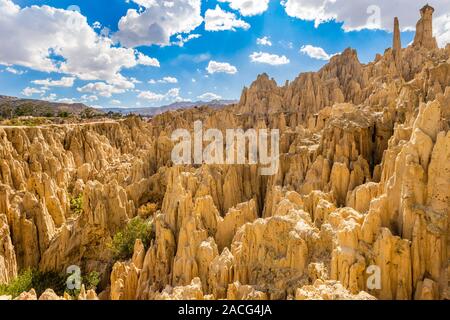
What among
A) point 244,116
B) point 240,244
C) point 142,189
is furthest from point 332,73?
point 240,244

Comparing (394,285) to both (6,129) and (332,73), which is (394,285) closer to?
(332,73)

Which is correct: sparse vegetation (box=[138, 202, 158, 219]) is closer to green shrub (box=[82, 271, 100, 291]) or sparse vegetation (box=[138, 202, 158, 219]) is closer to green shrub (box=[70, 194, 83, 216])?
green shrub (box=[82, 271, 100, 291])

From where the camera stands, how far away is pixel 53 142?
5053cm

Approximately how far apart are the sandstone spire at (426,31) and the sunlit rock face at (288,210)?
291mm

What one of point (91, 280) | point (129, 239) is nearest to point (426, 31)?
point (129, 239)

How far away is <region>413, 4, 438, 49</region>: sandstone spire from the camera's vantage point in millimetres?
47725

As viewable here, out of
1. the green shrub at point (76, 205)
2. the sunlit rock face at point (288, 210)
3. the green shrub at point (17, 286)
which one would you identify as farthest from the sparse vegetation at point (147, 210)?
the green shrub at point (17, 286)

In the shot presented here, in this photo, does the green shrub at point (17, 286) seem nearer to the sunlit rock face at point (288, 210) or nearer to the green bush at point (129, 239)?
the sunlit rock face at point (288, 210)

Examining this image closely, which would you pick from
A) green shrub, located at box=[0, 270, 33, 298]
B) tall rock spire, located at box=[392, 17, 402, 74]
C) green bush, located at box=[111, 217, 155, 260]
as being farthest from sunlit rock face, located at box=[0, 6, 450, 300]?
green shrub, located at box=[0, 270, 33, 298]

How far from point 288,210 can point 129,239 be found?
1165cm

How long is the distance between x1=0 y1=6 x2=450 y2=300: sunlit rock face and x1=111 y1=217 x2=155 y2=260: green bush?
2.46 feet

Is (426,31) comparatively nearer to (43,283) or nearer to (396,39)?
(396,39)

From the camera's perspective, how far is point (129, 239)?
2175 centimetres

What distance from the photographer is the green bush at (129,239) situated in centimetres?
2127
